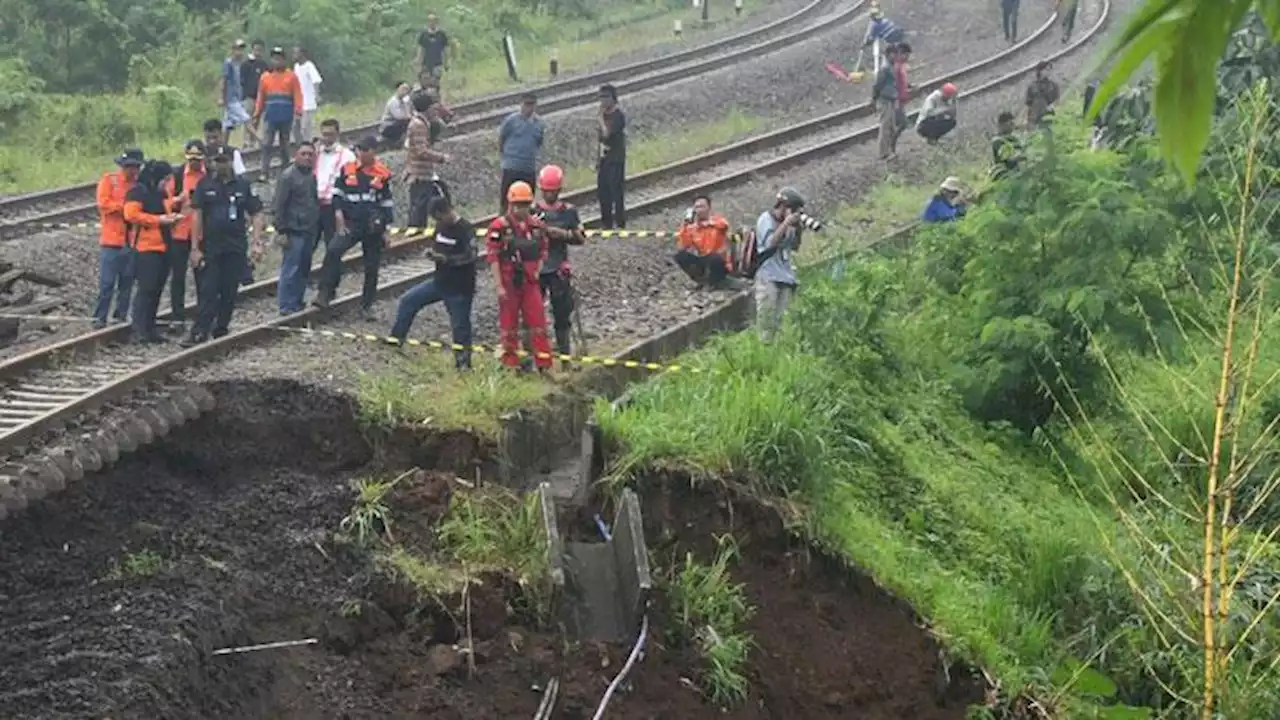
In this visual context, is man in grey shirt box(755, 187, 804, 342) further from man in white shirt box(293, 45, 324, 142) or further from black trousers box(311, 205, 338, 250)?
man in white shirt box(293, 45, 324, 142)

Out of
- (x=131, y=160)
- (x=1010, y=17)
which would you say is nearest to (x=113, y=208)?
(x=131, y=160)

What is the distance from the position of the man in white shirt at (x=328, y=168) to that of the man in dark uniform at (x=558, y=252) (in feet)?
7.96

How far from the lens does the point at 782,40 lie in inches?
1281

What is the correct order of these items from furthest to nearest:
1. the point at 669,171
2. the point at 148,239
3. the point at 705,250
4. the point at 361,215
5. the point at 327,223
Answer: the point at 669,171
the point at 705,250
the point at 327,223
the point at 361,215
the point at 148,239

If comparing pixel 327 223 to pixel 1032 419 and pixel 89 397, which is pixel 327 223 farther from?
pixel 1032 419

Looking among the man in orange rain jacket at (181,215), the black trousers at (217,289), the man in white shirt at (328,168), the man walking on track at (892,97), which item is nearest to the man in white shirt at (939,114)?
the man walking on track at (892,97)

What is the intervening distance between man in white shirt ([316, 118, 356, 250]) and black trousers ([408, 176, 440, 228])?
0.92 m

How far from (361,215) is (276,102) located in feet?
19.0

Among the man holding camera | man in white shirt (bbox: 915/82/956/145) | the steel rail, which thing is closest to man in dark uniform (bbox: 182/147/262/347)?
the steel rail

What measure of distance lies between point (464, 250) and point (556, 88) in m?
14.6

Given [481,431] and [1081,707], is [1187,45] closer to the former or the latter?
[1081,707]

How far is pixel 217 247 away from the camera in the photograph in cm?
1307

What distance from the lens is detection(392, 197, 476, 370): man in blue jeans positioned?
1266 centimetres

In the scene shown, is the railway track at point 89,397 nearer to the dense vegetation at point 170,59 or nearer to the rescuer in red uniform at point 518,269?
the rescuer in red uniform at point 518,269
